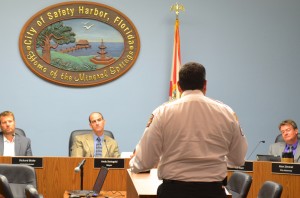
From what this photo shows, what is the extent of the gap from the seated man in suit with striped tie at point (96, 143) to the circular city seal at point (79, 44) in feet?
3.50

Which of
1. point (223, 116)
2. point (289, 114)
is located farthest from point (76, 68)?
point (223, 116)

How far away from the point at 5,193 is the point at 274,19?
515 cm

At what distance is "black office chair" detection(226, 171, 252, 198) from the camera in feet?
17.0

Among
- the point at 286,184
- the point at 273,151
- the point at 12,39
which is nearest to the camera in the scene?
the point at 286,184

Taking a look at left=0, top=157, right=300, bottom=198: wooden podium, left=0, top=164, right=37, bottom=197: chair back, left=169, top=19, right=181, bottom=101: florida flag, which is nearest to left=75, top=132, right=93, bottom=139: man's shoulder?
left=0, top=157, right=300, bottom=198: wooden podium

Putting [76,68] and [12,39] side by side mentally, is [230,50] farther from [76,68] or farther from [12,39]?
[12,39]

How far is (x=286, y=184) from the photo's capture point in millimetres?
6039

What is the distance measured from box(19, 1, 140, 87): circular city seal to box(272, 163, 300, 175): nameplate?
299 centimetres

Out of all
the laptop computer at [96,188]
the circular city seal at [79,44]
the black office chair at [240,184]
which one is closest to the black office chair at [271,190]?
the black office chair at [240,184]

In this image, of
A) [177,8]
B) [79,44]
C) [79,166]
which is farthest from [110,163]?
[177,8]

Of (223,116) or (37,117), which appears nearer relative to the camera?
(223,116)

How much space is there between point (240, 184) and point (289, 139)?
7.05 feet

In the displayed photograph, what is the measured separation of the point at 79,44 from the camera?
828 centimetres

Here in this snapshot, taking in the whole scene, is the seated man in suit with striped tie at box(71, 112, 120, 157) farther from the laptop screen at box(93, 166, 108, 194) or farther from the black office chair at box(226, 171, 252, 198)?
the black office chair at box(226, 171, 252, 198)
